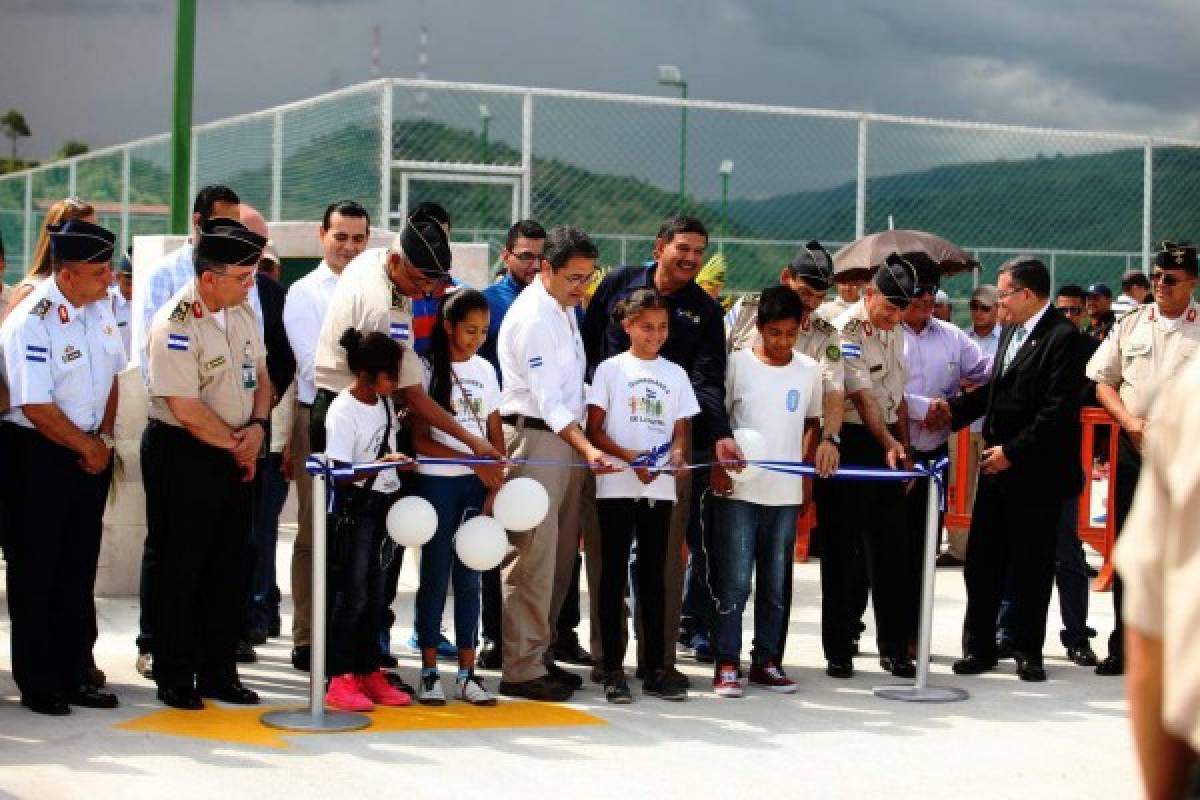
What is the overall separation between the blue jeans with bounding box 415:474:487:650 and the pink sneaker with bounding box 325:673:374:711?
0.35 metres

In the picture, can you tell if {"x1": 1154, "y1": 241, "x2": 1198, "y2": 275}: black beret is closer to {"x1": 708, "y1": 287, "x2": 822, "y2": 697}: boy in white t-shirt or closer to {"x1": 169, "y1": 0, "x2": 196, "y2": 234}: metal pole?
{"x1": 708, "y1": 287, "x2": 822, "y2": 697}: boy in white t-shirt

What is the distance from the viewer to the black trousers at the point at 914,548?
8.54m

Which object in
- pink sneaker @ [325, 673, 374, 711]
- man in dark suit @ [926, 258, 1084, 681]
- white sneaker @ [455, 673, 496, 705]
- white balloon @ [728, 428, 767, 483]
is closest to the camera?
pink sneaker @ [325, 673, 374, 711]

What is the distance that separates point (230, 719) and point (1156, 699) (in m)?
5.36

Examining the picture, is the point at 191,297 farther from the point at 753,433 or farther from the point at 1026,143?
the point at 1026,143

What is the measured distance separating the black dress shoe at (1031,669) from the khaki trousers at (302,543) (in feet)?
11.3

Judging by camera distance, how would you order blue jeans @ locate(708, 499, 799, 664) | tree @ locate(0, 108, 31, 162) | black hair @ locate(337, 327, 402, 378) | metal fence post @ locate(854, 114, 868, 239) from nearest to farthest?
black hair @ locate(337, 327, 402, 378)
blue jeans @ locate(708, 499, 799, 664)
metal fence post @ locate(854, 114, 868, 239)
tree @ locate(0, 108, 31, 162)

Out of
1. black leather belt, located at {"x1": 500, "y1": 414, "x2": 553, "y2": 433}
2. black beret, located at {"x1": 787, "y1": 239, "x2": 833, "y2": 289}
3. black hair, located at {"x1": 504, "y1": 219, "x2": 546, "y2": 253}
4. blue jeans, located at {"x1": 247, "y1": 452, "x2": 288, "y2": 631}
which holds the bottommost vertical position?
blue jeans, located at {"x1": 247, "y1": 452, "x2": 288, "y2": 631}

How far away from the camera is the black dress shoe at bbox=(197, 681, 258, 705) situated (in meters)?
7.13

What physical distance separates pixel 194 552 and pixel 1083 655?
15.3 feet

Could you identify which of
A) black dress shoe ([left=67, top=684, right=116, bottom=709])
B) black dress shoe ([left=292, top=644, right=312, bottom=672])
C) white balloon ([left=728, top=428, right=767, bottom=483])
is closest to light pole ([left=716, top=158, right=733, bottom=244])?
white balloon ([left=728, top=428, right=767, bottom=483])

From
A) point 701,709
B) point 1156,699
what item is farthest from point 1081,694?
point 1156,699

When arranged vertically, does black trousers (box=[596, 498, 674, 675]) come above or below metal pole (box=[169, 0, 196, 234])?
below

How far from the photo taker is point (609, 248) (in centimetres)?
1423
